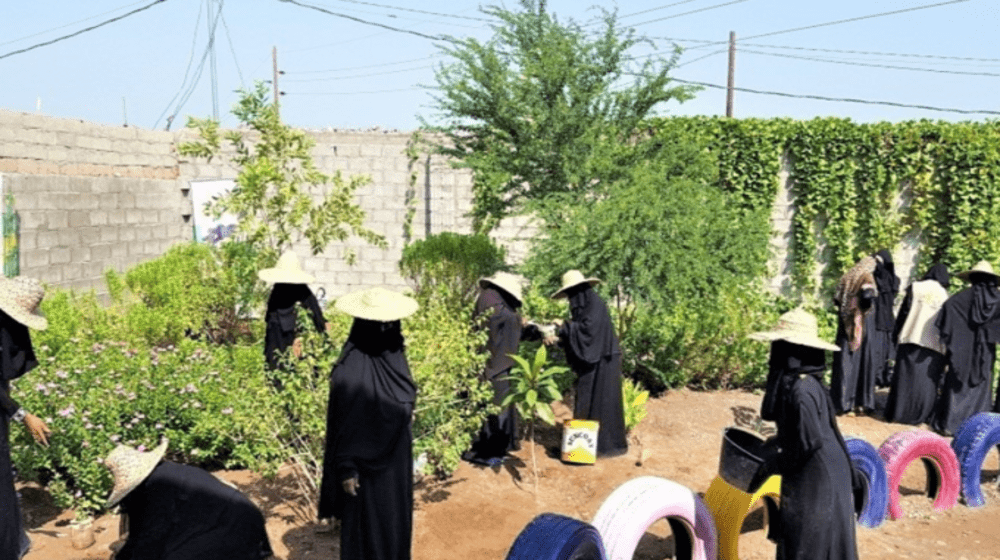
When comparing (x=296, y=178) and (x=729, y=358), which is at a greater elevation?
(x=296, y=178)

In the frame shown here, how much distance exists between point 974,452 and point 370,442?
529cm

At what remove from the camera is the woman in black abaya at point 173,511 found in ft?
12.3

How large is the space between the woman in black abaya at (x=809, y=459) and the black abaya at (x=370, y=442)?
6.85 feet

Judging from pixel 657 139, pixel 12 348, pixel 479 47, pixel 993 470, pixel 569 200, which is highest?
pixel 479 47

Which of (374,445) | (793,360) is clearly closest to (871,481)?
(793,360)

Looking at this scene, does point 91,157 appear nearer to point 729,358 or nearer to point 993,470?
point 729,358

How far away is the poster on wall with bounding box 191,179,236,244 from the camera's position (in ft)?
47.1

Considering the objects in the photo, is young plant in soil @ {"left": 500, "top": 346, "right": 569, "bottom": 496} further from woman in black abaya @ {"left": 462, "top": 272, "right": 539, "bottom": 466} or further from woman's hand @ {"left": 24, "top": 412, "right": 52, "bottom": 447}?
woman's hand @ {"left": 24, "top": 412, "right": 52, "bottom": 447}

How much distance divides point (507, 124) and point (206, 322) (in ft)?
14.4

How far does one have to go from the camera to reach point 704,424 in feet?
29.7

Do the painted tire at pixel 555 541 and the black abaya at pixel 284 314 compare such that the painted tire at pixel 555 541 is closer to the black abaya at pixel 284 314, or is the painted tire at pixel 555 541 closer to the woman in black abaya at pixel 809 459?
the woman in black abaya at pixel 809 459

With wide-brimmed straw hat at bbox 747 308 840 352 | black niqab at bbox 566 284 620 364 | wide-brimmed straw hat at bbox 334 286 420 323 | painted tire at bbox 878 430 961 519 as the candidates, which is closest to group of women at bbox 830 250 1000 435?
painted tire at bbox 878 430 961 519

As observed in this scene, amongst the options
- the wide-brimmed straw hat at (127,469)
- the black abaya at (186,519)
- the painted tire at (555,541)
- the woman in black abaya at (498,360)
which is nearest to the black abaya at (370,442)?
the black abaya at (186,519)

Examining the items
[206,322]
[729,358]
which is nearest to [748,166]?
[729,358]
